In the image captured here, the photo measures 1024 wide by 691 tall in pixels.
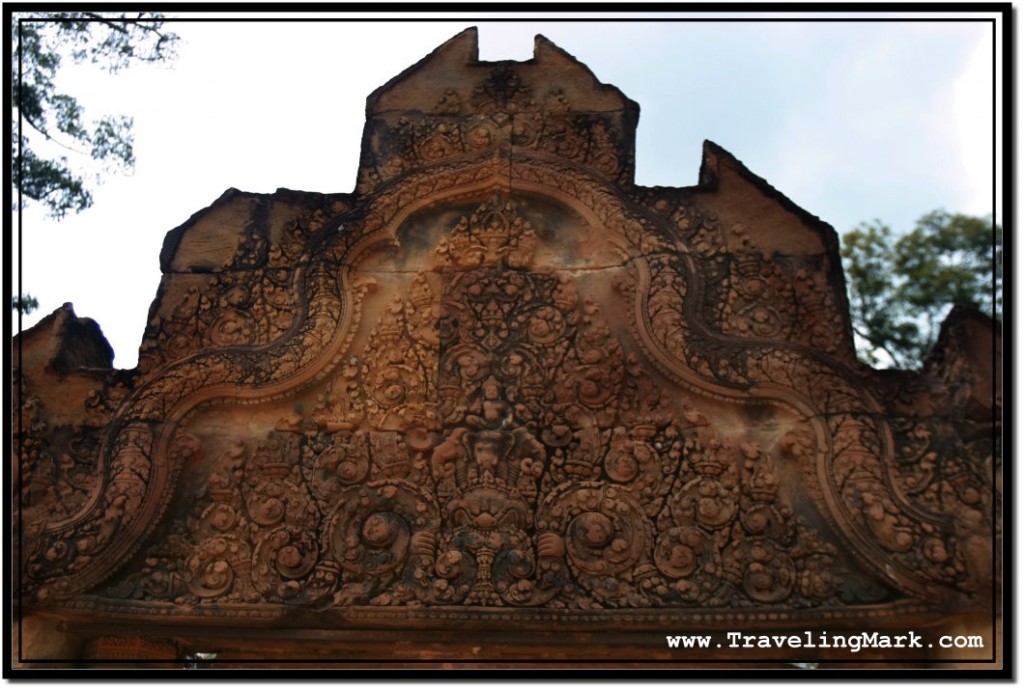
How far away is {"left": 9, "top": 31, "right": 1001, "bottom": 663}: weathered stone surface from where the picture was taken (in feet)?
14.5

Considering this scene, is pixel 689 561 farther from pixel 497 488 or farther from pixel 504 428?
pixel 504 428

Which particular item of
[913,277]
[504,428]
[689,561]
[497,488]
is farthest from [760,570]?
[913,277]

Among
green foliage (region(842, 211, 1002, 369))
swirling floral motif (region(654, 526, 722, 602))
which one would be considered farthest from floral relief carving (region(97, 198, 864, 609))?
green foliage (region(842, 211, 1002, 369))

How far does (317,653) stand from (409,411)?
1.27 metres

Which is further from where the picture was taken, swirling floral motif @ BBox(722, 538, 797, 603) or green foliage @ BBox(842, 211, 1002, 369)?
green foliage @ BBox(842, 211, 1002, 369)

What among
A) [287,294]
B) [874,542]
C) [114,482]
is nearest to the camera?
[874,542]

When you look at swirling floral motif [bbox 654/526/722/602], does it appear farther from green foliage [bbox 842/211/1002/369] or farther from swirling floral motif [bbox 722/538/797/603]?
green foliage [bbox 842/211/1002/369]

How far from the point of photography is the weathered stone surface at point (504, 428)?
4.41 metres

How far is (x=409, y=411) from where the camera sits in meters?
4.86

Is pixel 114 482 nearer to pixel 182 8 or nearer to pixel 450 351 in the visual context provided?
pixel 450 351

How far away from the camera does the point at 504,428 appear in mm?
4801

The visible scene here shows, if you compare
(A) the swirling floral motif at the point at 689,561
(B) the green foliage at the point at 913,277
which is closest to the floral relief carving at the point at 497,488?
(A) the swirling floral motif at the point at 689,561

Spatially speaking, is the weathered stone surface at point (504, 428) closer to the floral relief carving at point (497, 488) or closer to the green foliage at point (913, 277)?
the floral relief carving at point (497, 488)

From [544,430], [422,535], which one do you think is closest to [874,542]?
[544,430]
